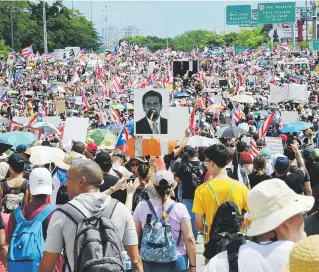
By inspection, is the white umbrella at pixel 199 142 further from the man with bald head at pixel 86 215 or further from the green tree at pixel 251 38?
the green tree at pixel 251 38

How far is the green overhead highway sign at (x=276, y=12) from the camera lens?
207ft

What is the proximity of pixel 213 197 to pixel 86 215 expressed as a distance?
158 cm

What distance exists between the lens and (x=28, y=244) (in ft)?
14.5

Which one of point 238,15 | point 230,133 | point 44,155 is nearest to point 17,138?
point 44,155

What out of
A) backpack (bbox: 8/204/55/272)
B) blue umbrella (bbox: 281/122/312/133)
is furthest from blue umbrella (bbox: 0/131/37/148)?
backpack (bbox: 8/204/55/272)

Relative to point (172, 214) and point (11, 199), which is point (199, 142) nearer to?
point (11, 199)

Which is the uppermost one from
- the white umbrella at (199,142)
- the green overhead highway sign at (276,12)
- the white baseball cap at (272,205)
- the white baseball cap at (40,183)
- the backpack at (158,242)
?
the green overhead highway sign at (276,12)

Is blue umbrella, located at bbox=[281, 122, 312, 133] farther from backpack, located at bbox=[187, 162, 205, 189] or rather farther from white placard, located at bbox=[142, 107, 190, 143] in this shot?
backpack, located at bbox=[187, 162, 205, 189]

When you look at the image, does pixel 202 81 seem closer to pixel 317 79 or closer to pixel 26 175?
pixel 317 79

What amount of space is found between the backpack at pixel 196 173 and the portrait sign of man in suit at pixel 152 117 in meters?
2.82

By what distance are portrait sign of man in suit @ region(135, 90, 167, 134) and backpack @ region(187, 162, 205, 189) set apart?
111 inches

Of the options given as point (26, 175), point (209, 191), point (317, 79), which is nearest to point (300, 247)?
point (209, 191)

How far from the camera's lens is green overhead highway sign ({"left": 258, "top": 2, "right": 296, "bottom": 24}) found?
63094 mm

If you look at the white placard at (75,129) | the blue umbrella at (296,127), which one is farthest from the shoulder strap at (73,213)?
the blue umbrella at (296,127)
